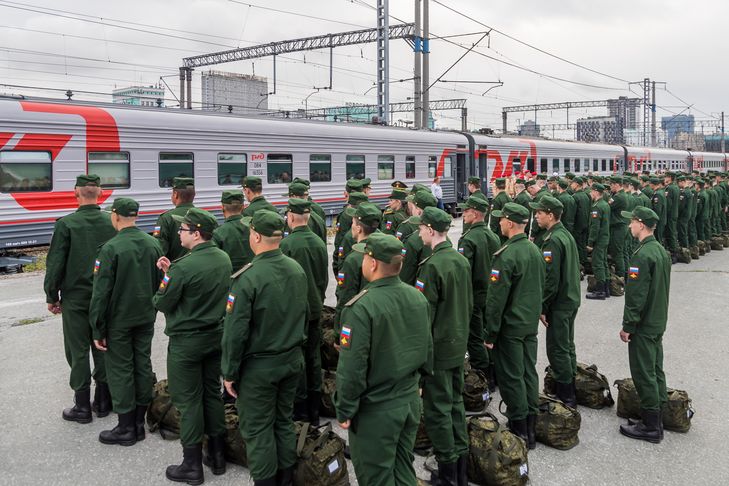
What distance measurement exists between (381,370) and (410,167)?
15957mm

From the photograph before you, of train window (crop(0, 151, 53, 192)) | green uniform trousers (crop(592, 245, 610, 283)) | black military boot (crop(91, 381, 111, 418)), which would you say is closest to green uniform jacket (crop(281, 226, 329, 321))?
black military boot (crop(91, 381, 111, 418))

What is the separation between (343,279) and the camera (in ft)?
17.0

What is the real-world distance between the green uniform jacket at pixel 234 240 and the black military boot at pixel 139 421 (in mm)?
1686

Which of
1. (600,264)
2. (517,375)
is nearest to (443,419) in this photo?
(517,375)

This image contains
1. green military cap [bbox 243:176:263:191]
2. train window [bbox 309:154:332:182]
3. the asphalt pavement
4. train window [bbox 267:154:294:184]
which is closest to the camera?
the asphalt pavement

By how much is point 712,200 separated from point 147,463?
50.4 ft

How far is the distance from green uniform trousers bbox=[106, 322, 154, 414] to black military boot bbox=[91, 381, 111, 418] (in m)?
0.58

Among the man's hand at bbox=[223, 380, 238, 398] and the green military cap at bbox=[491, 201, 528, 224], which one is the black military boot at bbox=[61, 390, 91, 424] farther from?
the green military cap at bbox=[491, 201, 528, 224]

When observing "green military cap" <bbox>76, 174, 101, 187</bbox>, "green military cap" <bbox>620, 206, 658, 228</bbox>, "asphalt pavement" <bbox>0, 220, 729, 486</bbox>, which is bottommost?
"asphalt pavement" <bbox>0, 220, 729, 486</bbox>

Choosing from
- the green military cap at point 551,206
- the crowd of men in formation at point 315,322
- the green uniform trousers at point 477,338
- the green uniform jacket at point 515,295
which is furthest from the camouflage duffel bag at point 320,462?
the green military cap at point 551,206

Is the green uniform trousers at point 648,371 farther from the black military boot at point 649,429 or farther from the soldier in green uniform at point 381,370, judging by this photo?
the soldier in green uniform at point 381,370

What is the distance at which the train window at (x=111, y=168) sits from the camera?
11.1 m

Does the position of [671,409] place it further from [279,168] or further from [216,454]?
[279,168]

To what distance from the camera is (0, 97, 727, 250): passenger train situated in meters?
10.3
